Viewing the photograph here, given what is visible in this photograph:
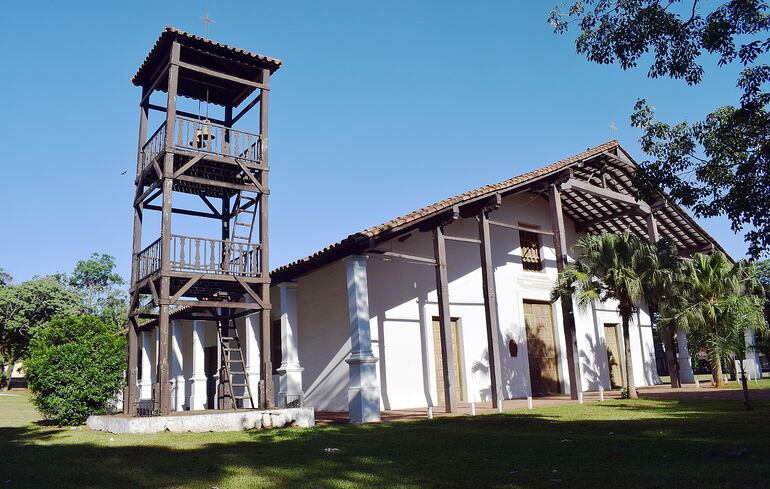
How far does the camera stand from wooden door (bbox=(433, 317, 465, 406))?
16.5 metres

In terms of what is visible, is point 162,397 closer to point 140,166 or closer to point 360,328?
point 360,328

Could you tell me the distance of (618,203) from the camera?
2058 centimetres

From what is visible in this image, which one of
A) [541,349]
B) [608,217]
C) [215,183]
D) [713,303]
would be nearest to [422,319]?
[541,349]

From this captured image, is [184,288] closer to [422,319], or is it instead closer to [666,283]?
[422,319]

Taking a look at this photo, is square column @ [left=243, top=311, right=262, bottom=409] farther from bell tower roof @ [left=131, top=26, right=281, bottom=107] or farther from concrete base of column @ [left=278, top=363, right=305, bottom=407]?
bell tower roof @ [left=131, top=26, right=281, bottom=107]

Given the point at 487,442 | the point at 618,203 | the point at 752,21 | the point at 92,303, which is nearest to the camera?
the point at 752,21

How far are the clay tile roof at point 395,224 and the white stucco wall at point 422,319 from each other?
1679 mm

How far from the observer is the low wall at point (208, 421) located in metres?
11.6

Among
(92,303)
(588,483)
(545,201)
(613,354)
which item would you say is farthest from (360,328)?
(92,303)

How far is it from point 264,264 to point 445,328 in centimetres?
424

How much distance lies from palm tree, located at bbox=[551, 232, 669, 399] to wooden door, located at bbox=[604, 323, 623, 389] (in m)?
6.22

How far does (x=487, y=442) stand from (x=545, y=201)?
13.5m

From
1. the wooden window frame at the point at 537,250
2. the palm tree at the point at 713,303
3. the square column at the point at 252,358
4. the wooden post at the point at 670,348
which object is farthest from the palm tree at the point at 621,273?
the square column at the point at 252,358

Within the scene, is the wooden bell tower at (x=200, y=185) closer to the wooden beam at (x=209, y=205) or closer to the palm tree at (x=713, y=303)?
the wooden beam at (x=209, y=205)
